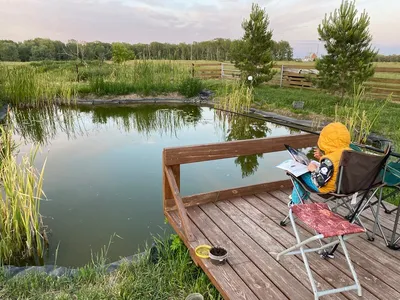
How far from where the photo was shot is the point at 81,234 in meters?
2.99

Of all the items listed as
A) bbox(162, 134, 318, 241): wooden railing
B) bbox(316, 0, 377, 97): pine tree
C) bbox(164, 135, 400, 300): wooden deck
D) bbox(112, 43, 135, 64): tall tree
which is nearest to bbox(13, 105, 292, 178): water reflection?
bbox(162, 134, 318, 241): wooden railing

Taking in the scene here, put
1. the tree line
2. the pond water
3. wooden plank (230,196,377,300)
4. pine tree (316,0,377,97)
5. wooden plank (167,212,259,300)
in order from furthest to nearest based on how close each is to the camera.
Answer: the tree line, pine tree (316,0,377,97), the pond water, wooden plank (230,196,377,300), wooden plank (167,212,259,300)

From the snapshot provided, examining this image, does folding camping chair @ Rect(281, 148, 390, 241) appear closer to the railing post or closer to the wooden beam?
the wooden beam

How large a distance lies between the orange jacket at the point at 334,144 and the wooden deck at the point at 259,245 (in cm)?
53

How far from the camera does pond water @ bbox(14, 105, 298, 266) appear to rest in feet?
9.95

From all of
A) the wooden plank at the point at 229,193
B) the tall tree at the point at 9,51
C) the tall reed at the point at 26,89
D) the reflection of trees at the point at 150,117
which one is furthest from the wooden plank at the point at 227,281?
the tall tree at the point at 9,51

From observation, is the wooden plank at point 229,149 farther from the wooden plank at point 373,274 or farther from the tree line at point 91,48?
the tree line at point 91,48

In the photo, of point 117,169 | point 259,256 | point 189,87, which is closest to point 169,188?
point 259,256

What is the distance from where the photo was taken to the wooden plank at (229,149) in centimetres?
225

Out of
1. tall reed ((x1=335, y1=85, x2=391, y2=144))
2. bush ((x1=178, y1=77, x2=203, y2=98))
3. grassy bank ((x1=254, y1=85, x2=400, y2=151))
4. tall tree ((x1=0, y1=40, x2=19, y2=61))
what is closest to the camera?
tall reed ((x1=335, y1=85, x2=391, y2=144))

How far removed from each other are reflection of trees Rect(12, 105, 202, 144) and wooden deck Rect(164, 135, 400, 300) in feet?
14.7

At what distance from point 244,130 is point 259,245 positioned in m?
5.53

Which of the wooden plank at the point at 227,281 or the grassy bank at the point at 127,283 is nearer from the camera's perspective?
the wooden plank at the point at 227,281

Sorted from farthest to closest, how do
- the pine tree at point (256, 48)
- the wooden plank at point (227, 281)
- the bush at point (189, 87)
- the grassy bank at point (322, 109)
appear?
the pine tree at point (256, 48) < the bush at point (189, 87) < the grassy bank at point (322, 109) < the wooden plank at point (227, 281)
